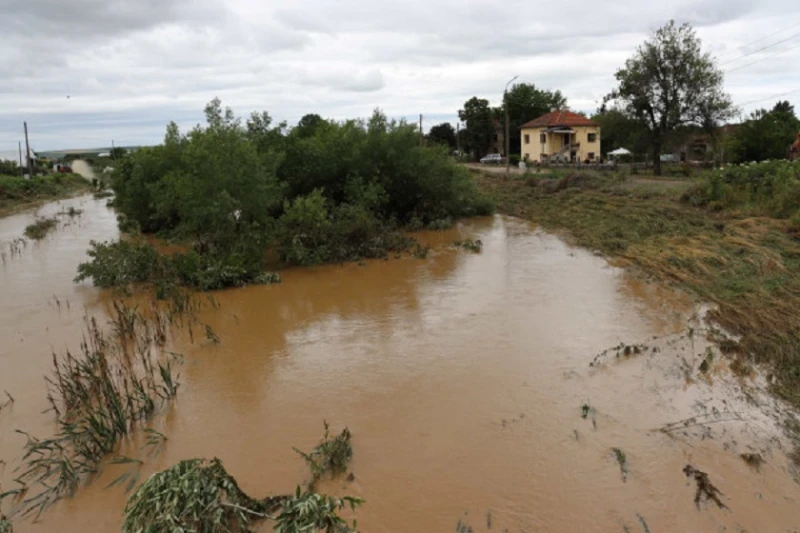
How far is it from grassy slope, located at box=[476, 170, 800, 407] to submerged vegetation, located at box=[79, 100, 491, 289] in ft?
16.1

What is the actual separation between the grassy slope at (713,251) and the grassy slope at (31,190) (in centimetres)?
2915

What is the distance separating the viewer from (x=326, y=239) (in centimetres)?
1495

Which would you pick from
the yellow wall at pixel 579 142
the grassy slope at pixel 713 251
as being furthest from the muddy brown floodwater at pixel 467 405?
the yellow wall at pixel 579 142

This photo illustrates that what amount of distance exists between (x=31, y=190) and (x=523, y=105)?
47311mm

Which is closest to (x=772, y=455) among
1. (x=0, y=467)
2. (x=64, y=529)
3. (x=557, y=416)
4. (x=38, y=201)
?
(x=557, y=416)

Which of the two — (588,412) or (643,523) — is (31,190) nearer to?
(588,412)

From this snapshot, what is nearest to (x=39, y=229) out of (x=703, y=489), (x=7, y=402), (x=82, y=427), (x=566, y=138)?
(x=7, y=402)

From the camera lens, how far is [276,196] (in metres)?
14.5

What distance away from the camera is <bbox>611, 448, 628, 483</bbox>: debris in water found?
5.01 metres

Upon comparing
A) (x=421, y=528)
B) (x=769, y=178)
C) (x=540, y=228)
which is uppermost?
(x=769, y=178)

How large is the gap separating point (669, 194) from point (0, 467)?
20672 mm

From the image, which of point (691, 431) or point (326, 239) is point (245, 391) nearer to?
point (691, 431)

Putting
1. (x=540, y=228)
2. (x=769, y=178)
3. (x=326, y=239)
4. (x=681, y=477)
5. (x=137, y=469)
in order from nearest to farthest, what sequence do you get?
(x=681, y=477), (x=137, y=469), (x=326, y=239), (x=769, y=178), (x=540, y=228)

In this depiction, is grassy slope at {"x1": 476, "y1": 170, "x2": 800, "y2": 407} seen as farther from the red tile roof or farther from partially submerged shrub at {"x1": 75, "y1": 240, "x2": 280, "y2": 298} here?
the red tile roof
